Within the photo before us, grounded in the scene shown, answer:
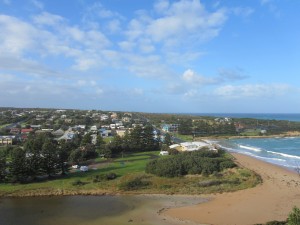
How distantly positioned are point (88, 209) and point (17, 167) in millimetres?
12538

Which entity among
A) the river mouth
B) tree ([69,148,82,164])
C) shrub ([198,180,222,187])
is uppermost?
tree ([69,148,82,164])

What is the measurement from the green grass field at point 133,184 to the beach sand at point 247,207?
2218 mm

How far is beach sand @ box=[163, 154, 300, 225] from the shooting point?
2592 cm

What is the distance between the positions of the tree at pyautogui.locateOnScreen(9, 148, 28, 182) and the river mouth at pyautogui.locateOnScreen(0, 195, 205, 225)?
15.3 ft

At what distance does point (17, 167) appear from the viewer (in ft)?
122

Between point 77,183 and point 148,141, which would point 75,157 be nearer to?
point 77,183

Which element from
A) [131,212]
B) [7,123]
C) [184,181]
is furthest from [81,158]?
[7,123]

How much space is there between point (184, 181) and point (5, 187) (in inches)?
782

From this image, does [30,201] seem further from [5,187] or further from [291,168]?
[291,168]

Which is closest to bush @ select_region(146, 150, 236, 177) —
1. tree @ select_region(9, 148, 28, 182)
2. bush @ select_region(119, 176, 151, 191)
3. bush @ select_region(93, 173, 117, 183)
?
bush @ select_region(119, 176, 151, 191)

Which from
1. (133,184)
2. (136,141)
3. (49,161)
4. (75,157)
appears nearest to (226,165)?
(133,184)

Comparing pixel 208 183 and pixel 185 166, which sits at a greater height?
pixel 185 166

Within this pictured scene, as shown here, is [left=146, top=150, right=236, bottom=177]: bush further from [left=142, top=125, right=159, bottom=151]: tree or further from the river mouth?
[left=142, top=125, right=159, bottom=151]: tree

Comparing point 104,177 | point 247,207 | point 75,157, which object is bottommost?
point 247,207
